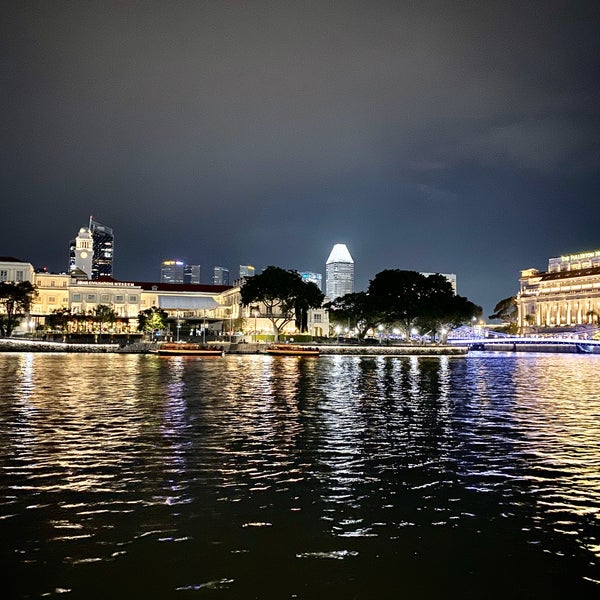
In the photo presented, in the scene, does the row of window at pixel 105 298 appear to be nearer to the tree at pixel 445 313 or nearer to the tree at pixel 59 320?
the tree at pixel 59 320

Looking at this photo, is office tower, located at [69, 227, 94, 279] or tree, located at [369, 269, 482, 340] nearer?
tree, located at [369, 269, 482, 340]

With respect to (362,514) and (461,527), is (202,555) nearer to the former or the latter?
(362,514)

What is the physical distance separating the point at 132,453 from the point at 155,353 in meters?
87.4

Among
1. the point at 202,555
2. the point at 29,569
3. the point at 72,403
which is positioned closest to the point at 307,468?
the point at 202,555

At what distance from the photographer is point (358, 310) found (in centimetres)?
13275

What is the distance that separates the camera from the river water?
32.0 ft

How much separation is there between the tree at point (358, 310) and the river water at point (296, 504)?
317ft

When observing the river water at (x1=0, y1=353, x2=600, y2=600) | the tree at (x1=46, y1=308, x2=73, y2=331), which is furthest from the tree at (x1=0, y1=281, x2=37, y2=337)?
the river water at (x1=0, y1=353, x2=600, y2=600)

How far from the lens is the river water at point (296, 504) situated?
9758 mm

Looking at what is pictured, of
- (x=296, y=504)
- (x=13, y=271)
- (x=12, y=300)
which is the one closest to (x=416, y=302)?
(x=12, y=300)

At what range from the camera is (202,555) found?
35.0 ft

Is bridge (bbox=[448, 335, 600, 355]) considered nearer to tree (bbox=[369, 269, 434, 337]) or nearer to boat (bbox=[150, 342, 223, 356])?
tree (bbox=[369, 269, 434, 337])

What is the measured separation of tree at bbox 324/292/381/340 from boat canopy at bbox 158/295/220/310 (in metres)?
→ 38.0

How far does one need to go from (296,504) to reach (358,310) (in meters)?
120
